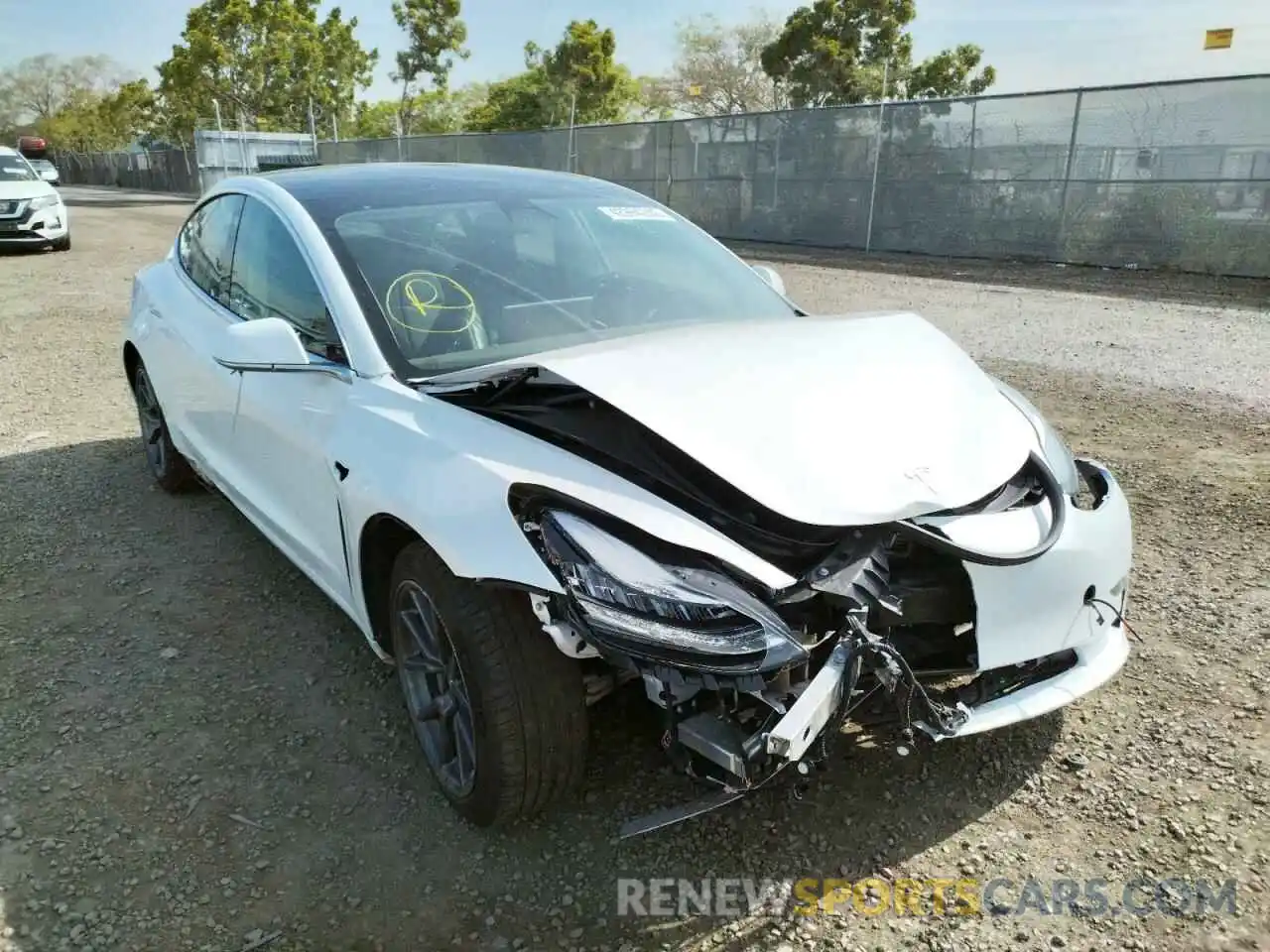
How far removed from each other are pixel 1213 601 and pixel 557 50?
1776 inches

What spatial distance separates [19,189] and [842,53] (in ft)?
112

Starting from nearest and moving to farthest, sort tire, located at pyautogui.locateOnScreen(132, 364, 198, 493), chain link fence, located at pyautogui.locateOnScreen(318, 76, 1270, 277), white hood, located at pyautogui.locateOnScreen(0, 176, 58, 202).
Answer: tire, located at pyautogui.locateOnScreen(132, 364, 198, 493), chain link fence, located at pyautogui.locateOnScreen(318, 76, 1270, 277), white hood, located at pyautogui.locateOnScreen(0, 176, 58, 202)

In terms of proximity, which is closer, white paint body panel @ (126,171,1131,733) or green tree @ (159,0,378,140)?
white paint body panel @ (126,171,1131,733)

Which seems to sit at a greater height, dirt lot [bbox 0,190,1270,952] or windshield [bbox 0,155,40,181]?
windshield [bbox 0,155,40,181]

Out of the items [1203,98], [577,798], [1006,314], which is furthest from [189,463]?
[1203,98]

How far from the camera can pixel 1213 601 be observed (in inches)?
141

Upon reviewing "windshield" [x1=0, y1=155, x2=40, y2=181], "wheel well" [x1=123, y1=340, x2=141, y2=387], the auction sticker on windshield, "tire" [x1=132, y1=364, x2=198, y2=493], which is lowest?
"tire" [x1=132, y1=364, x2=198, y2=493]

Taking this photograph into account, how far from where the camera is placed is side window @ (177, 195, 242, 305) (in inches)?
156

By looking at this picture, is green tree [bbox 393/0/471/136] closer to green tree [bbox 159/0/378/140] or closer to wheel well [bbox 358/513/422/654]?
green tree [bbox 159/0/378/140]

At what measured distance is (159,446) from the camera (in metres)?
4.94

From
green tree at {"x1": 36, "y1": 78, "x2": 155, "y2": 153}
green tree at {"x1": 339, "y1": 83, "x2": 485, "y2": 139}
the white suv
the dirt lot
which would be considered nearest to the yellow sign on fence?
the dirt lot

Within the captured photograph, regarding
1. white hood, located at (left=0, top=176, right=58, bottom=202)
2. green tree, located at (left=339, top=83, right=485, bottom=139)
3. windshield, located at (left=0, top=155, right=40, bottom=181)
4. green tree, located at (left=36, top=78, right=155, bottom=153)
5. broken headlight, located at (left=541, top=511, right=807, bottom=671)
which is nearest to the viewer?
broken headlight, located at (left=541, top=511, right=807, bottom=671)

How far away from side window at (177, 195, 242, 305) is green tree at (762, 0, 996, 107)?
39225mm

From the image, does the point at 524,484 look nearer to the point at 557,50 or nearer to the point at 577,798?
the point at 577,798
